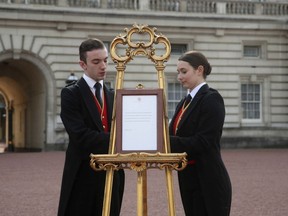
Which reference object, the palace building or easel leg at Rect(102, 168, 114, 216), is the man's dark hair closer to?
easel leg at Rect(102, 168, 114, 216)

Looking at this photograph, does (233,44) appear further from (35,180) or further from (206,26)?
(35,180)

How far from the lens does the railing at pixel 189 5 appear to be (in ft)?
75.1

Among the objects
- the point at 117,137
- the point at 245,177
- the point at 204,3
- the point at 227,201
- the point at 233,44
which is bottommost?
the point at 245,177

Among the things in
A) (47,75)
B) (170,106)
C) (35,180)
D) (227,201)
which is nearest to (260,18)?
(170,106)

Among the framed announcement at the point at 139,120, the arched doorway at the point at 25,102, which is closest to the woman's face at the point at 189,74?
the framed announcement at the point at 139,120

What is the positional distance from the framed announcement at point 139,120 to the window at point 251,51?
21.7 m

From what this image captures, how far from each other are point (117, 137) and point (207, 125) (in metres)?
0.65

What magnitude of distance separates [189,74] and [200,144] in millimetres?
543

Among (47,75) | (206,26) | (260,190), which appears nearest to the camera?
(260,190)

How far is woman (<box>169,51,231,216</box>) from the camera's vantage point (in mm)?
4211

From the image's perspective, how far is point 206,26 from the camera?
24.4m

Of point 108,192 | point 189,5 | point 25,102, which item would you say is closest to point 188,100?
point 108,192

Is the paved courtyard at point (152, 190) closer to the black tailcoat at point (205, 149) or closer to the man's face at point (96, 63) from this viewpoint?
the black tailcoat at point (205, 149)

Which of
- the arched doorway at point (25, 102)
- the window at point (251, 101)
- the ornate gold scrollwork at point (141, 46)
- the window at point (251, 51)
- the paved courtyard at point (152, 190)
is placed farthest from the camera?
the window at point (251, 51)
